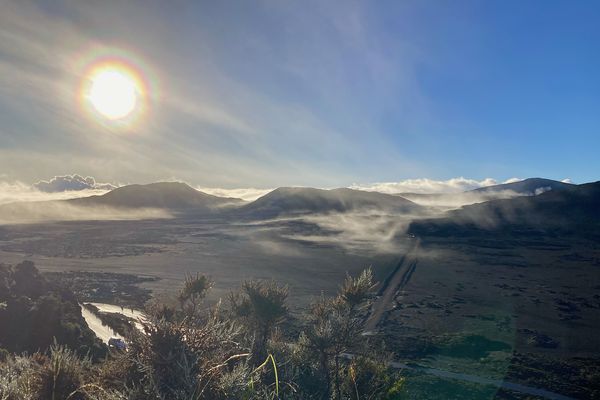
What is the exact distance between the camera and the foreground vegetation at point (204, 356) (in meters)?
10.1

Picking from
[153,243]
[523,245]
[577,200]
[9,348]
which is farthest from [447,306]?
[577,200]

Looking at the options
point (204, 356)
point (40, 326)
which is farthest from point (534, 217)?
point (204, 356)

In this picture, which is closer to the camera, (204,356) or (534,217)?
(204,356)

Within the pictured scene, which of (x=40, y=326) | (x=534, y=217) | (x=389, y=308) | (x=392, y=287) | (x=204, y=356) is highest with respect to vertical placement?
(x=534, y=217)

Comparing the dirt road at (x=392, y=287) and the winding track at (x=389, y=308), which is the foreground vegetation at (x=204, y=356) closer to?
the winding track at (x=389, y=308)

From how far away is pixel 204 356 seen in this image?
1055 centimetres

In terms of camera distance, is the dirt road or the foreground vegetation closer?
the foreground vegetation

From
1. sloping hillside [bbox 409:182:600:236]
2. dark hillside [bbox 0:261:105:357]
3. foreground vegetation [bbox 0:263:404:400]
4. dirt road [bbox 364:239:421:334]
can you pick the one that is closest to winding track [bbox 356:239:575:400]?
dirt road [bbox 364:239:421:334]

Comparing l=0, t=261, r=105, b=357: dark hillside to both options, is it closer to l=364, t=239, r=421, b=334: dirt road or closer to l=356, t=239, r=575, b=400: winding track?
l=356, t=239, r=575, b=400: winding track

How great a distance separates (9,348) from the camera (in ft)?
92.2

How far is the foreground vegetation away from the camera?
10.1 meters

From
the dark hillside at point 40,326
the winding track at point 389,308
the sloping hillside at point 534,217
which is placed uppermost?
the sloping hillside at point 534,217

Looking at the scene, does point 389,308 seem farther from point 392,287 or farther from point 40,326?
point 40,326

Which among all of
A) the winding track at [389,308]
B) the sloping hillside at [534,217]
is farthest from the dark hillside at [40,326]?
the sloping hillside at [534,217]
